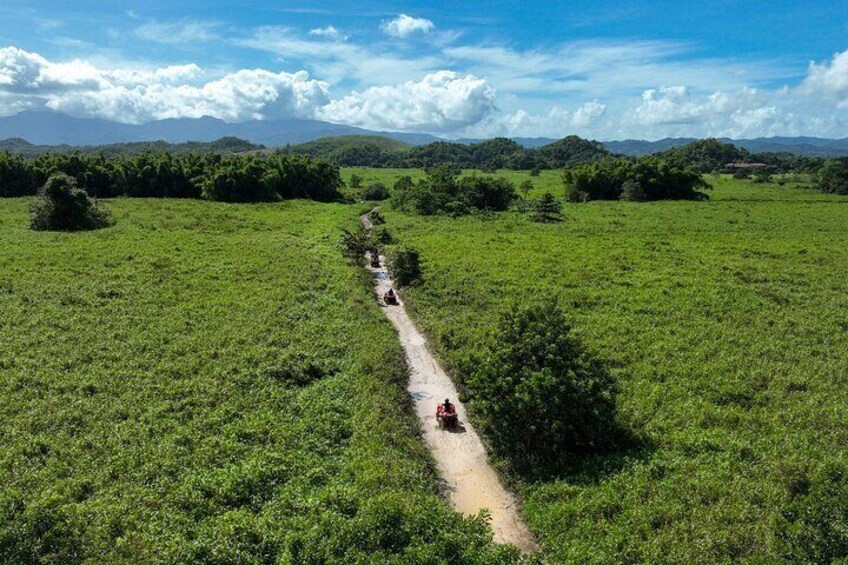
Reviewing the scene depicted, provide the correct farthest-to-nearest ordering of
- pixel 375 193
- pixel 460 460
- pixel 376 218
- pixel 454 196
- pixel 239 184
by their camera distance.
→ pixel 375 193 → pixel 239 184 → pixel 454 196 → pixel 376 218 → pixel 460 460

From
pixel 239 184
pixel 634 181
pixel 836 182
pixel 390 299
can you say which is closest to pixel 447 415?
pixel 390 299

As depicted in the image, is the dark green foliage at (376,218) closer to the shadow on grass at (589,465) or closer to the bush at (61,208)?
the bush at (61,208)

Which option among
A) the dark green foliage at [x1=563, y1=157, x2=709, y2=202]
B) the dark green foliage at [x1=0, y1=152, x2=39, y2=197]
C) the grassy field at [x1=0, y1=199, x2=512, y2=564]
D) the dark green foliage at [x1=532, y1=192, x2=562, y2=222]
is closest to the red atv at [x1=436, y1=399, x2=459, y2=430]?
the grassy field at [x1=0, y1=199, x2=512, y2=564]

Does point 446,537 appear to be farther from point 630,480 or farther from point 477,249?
point 477,249

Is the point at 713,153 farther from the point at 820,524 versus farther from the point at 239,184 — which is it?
the point at 820,524

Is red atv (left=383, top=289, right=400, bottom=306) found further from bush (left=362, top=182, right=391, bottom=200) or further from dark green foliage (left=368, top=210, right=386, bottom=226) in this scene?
bush (left=362, top=182, right=391, bottom=200)

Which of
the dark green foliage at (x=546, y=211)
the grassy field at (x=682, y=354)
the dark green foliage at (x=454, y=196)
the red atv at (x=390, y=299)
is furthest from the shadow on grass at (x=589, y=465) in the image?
the dark green foliage at (x=454, y=196)

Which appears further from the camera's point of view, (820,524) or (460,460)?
(460,460)
